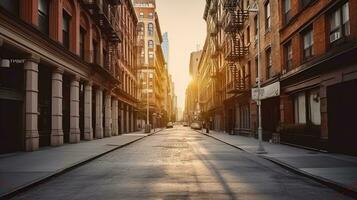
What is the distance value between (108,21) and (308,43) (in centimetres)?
1974

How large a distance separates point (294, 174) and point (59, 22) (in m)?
17.7

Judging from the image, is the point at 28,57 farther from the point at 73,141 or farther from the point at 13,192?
the point at 13,192

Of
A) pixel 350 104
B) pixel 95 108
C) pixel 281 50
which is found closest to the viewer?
pixel 350 104

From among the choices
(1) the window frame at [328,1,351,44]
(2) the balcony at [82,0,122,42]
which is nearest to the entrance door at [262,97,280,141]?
(1) the window frame at [328,1,351,44]

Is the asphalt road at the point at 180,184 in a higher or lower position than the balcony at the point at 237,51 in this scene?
lower

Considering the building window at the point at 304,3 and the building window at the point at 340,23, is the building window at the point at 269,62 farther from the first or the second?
the building window at the point at 340,23

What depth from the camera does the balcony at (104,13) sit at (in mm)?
30453

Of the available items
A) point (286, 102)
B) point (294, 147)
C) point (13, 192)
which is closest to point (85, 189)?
point (13, 192)

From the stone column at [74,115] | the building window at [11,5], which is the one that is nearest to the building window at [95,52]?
the stone column at [74,115]

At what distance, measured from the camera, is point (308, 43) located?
2180 centimetres

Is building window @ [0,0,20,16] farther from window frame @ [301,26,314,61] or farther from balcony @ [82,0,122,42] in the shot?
window frame @ [301,26,314,61]

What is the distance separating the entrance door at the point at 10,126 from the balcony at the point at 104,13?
1290 cm

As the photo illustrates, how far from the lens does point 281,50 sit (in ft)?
84.9

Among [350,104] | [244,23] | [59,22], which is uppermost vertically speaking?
[244,23]
